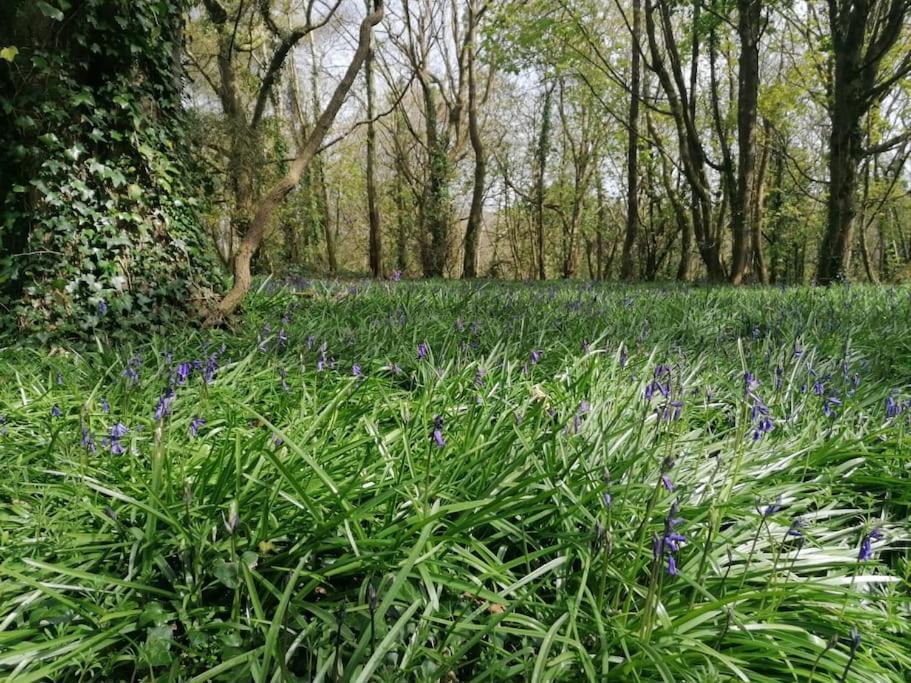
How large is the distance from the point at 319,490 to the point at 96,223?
3363mm

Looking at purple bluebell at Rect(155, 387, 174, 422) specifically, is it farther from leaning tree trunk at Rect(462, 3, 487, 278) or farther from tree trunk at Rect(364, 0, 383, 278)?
tree trunk at Rect(364, 0, 383, 278)

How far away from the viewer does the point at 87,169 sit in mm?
3748

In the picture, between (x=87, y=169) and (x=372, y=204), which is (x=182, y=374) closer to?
(x=87, y=169)

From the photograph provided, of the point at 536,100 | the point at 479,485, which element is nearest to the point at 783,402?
the point at 479,485

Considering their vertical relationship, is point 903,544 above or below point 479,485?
below

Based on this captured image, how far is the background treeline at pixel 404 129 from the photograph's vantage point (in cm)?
360

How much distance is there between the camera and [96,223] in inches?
148

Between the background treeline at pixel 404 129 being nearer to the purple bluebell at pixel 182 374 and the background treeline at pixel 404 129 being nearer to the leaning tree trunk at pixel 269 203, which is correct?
the leaning tree trunk at pixel 269 203

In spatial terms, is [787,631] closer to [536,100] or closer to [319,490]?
[319,490]

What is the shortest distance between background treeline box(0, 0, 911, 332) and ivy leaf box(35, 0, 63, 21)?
0.01 m

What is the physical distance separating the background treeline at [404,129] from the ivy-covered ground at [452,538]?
1914mm

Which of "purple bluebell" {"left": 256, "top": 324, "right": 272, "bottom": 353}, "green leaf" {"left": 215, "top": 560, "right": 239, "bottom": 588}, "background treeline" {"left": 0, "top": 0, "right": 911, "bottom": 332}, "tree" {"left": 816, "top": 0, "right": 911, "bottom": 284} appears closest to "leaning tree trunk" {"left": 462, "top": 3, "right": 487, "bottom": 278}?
"background treeline" {"left": 0, "top": 0, "right": 911, "bottom": 332}

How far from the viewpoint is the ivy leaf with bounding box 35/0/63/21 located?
321 cm

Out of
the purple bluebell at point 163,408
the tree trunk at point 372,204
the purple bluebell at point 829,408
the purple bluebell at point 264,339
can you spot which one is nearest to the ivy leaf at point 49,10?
the purple bluebell at point 264,339
